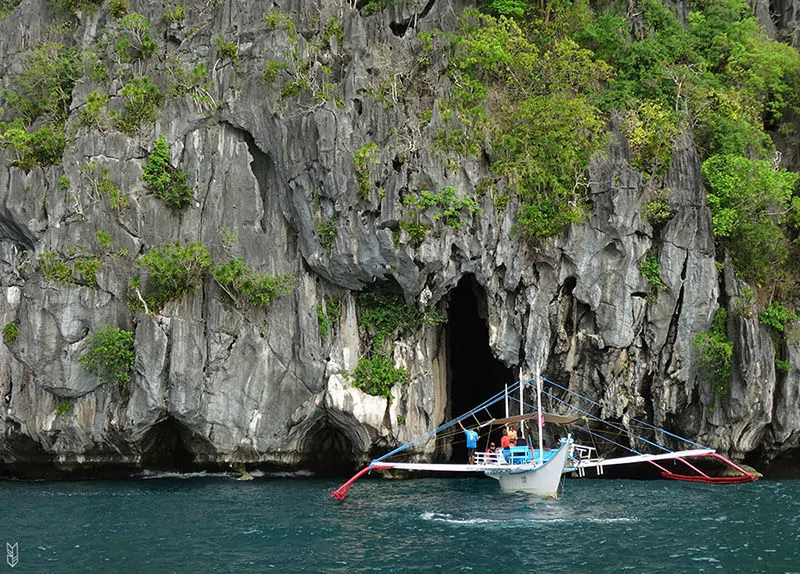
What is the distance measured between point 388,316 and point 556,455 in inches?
423

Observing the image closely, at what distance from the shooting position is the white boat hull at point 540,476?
90.6 ft

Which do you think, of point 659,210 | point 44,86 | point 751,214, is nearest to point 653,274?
point 659,210

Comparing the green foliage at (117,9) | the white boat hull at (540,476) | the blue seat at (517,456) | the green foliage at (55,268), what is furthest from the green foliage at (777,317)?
the green foliage at (117,9)

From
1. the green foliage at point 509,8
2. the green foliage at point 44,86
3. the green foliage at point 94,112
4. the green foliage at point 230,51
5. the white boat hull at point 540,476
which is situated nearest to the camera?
the white boat hull at point 540,476

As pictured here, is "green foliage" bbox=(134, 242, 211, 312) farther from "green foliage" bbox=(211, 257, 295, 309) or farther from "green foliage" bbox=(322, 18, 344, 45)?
"green foliage" bbox=(322, 18, 344, 45)

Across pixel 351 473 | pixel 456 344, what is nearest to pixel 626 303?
pixel 456 344

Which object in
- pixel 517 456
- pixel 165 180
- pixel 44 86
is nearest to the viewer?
pixel 517 456

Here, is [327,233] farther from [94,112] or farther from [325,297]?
[94,112]

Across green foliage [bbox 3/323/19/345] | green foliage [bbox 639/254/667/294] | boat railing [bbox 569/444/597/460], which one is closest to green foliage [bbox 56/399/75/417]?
green foliage [bbox 3/323/19/345]

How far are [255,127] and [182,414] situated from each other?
13.5 m

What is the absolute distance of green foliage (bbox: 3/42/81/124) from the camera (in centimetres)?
3850

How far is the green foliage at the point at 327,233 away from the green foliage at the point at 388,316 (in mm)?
3033

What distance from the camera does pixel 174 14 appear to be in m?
39.2

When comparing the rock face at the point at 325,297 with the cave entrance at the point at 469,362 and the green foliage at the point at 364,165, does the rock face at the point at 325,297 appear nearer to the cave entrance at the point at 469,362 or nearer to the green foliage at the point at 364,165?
the green foliage at the point at 364,165
